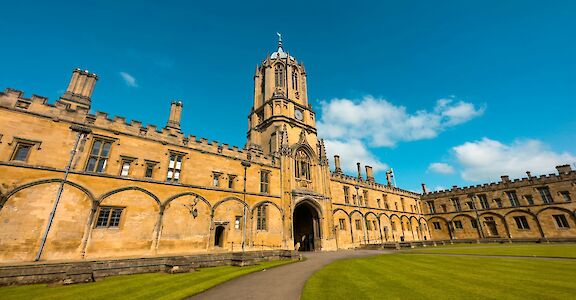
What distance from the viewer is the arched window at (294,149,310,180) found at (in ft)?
96.4

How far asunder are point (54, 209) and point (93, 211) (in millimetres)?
1857

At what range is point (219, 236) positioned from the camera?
21125 millimetres

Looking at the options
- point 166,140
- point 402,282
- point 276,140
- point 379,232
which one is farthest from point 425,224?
point 166,140

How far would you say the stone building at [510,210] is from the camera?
114ft

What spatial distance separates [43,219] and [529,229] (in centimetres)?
5699

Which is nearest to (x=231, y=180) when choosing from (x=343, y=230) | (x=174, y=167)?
(x=174, y=167)

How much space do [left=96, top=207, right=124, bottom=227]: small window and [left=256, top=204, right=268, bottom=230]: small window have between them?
11.6 m

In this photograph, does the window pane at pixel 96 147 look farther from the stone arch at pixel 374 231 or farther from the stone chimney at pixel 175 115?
the stone arch at pixel 374 231

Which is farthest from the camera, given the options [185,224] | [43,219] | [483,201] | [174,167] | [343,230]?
[483,201]

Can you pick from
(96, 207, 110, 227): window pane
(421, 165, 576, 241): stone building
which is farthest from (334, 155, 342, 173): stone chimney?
(96, 207, 110, 227): window pane

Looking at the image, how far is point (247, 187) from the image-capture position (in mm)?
23812

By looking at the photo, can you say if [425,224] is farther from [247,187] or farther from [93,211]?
[93,211]

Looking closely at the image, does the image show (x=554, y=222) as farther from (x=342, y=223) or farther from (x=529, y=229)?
(x=342, y=223)

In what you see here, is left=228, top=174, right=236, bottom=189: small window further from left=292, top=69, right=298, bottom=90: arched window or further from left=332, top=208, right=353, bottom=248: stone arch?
left=292, top=69, right=298, bottom=90: arched window
